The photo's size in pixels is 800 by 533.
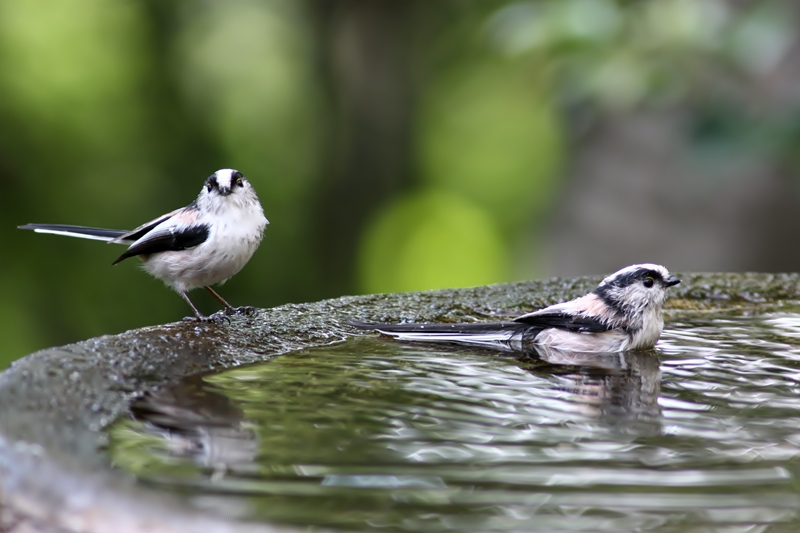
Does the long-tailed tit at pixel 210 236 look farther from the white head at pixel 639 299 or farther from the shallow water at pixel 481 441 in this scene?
the white head at pixel 639 299

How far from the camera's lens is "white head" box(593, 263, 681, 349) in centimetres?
355

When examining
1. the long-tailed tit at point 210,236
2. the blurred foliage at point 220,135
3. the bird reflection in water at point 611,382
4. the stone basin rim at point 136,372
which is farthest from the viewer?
the blurred foliage at point 220,135

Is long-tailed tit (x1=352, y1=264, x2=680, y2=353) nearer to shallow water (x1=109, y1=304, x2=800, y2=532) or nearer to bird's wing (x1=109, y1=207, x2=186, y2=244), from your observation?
shallow water (x1=109, y1=304, x2=800, y2=532)

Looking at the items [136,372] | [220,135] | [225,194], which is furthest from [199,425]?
[220,135]

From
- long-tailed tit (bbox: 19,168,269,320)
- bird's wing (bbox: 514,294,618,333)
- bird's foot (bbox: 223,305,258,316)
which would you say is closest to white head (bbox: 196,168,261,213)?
long-tailed tit (bbox: 19,168,269,320)

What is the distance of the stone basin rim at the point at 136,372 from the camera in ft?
5.08

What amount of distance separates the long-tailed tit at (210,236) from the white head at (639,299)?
5.15ft

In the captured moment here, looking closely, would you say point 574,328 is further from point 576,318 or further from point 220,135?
point 220,135

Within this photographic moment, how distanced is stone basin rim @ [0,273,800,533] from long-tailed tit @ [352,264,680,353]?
13.7 inches

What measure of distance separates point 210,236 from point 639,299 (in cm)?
186

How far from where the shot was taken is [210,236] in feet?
13.1

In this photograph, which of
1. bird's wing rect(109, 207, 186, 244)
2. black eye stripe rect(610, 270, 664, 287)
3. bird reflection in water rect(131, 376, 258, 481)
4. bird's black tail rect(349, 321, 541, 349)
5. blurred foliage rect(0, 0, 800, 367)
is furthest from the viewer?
blurred foliage rect(0, 0, 800, 367)

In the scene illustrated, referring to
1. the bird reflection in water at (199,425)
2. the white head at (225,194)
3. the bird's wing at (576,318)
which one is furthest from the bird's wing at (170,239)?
the bird's wing at (576,318)

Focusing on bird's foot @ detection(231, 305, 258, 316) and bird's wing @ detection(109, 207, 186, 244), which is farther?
bird's wing @ detection(109, 207, 186, 244)
